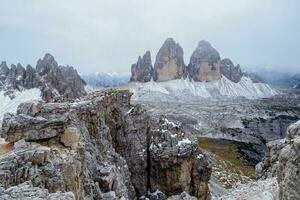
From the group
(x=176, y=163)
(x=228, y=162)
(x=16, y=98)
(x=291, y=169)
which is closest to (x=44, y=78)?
(x=16, y=98)

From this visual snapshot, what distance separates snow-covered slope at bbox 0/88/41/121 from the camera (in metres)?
136

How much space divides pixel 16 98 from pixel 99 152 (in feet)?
363

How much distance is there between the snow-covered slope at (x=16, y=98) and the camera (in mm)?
136000

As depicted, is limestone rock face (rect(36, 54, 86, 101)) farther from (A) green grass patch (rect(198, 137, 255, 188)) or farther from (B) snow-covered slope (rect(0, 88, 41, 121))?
(A) green grass patch (rect(198, 137, 255, 188))

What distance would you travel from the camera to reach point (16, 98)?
143 metres

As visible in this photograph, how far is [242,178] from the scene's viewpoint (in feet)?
313

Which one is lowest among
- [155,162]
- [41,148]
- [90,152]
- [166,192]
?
[166,192]

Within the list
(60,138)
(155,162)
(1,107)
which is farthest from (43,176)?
(1,107)

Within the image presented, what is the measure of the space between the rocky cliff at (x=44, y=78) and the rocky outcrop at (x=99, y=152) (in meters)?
76.4

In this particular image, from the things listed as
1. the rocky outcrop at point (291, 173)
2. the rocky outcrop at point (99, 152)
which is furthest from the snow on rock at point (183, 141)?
the rocky outcrop at point (291, 173)

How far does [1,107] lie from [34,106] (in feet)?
370

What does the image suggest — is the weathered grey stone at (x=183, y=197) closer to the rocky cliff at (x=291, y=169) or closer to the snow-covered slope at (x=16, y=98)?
the rocky cliff at (x=291, y=169)

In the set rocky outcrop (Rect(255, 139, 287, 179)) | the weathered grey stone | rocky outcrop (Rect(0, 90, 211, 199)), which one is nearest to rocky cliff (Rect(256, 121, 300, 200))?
rocky outcrop (Rect(0, 90, 211, 199))

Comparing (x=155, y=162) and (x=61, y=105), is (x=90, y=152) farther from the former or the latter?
(x=155, y=162)
